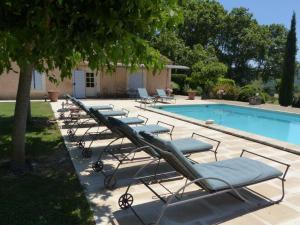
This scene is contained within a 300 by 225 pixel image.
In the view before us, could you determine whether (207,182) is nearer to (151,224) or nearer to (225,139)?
(151,224)

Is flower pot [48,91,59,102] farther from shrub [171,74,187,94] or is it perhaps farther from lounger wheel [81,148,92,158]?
shrub [171,74,187,94]

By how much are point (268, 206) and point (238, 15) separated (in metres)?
41.3

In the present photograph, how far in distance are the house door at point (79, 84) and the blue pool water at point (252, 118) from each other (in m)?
7.13

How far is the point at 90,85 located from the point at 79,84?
0.91 metres

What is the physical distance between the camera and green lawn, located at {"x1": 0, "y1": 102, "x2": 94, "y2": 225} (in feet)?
13.4

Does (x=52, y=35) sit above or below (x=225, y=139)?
above

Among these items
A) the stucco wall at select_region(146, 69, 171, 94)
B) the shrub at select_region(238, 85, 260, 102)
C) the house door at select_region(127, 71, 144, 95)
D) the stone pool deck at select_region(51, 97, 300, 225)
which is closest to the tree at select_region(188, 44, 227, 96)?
the shrub at select_region(238, 85, 260, 102)

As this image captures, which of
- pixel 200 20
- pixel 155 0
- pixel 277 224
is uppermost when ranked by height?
pixel 200 20

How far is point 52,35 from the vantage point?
3.67 metres

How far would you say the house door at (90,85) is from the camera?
76.4 ft

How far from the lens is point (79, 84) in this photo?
22953mm

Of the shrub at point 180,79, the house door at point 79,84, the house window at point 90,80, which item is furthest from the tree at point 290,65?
the house door at point 79,84

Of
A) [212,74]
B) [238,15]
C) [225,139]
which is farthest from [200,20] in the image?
[225,139]

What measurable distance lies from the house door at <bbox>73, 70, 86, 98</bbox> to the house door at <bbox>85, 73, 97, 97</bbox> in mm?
351
